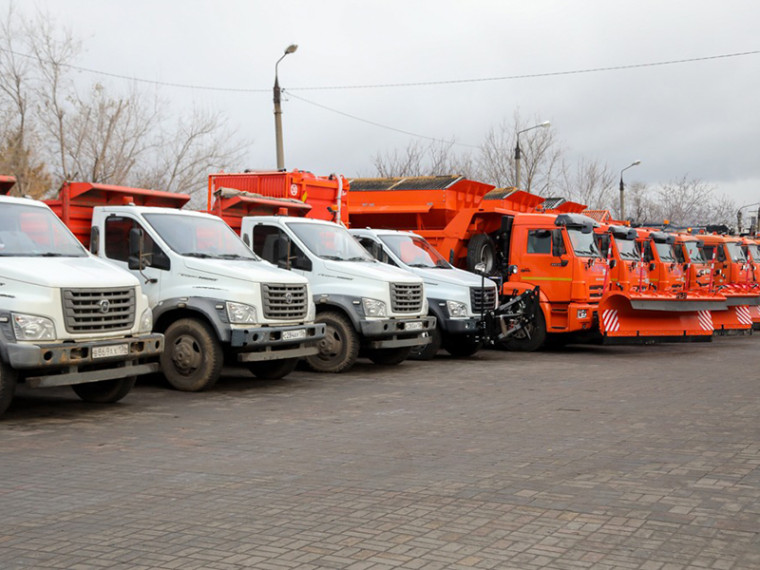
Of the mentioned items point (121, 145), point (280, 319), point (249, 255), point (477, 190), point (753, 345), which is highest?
point (121, 145)

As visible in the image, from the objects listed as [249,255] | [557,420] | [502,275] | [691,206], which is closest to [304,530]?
[557,420]

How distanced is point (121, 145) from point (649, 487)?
99.3 feet

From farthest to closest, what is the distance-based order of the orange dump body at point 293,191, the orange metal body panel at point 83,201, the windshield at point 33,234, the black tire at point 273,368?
the orange dump body at point 293,191
the black tire at point 273,368
the orange metal body panel at point 83,201
the windshield at point 33,234

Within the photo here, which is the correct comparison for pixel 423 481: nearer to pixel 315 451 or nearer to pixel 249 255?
pixel 315 451

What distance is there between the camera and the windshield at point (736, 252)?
87.6 feet

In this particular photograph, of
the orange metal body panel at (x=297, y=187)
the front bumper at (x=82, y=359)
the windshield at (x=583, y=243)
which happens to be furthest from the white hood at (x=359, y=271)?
the windshield at (x=583, y=243)

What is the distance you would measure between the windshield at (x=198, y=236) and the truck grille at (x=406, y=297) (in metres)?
2.37

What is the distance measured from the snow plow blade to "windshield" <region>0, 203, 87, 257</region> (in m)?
10.5

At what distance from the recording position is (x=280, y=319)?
12.5m

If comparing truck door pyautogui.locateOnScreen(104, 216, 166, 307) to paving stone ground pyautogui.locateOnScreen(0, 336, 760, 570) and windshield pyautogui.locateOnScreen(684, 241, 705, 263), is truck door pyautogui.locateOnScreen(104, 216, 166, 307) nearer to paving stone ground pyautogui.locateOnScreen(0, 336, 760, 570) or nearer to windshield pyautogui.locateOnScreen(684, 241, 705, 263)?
paving stone ground pyautogui.locateOnScreen(0, 336, 760, 570)

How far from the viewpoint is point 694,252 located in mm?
25031

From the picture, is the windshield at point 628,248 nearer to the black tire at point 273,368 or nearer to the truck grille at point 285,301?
the black tire at point 273,368

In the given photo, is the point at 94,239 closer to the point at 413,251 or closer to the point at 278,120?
the point at 413,251

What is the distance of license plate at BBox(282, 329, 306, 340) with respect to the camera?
486 inches
